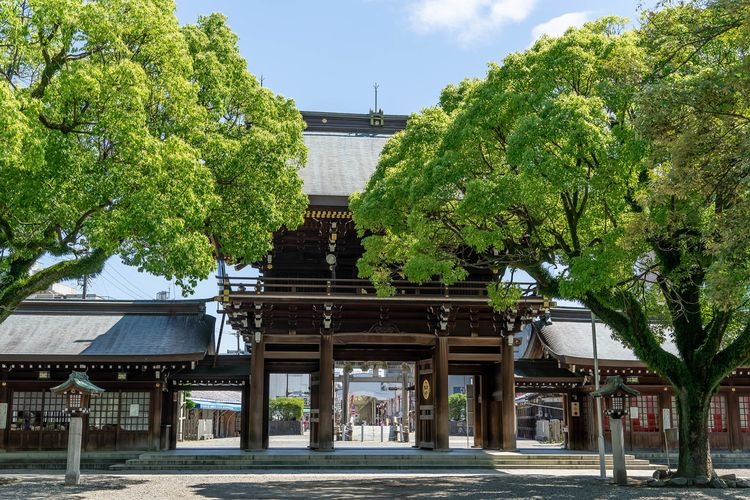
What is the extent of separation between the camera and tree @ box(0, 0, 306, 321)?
504 inches

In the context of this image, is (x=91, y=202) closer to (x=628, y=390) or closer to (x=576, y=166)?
(x=576, y=166)

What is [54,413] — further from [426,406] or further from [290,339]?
[426,406]

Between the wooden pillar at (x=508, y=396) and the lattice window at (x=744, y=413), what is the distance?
8.15m

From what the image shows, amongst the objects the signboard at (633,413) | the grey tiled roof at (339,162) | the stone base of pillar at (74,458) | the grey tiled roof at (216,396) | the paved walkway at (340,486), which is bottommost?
the paved walkway at (340,486)

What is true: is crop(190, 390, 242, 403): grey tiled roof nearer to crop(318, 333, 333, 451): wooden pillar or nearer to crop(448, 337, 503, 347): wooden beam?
crop(318, 333, 333, 451): wooden pillar

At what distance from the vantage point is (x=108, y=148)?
13844mm

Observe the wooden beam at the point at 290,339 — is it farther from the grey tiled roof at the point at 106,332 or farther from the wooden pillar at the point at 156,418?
the wooden pillar at the point at 156,418

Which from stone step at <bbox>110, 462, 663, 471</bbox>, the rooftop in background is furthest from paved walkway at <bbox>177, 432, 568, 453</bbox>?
the rooftop in background


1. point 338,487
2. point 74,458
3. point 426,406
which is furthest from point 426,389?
point 74,458

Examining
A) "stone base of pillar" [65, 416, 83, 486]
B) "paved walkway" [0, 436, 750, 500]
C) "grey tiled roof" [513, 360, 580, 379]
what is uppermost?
"grey tiled roof" [513, 360, 580, 379]

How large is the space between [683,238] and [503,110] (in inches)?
162

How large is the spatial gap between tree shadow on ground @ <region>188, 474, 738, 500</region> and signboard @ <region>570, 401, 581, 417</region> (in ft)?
25.8

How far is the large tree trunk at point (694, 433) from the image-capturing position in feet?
48.5

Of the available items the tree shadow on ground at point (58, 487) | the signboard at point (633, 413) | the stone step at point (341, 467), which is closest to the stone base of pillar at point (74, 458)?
the tree shadow on ground at point (58, 487)
